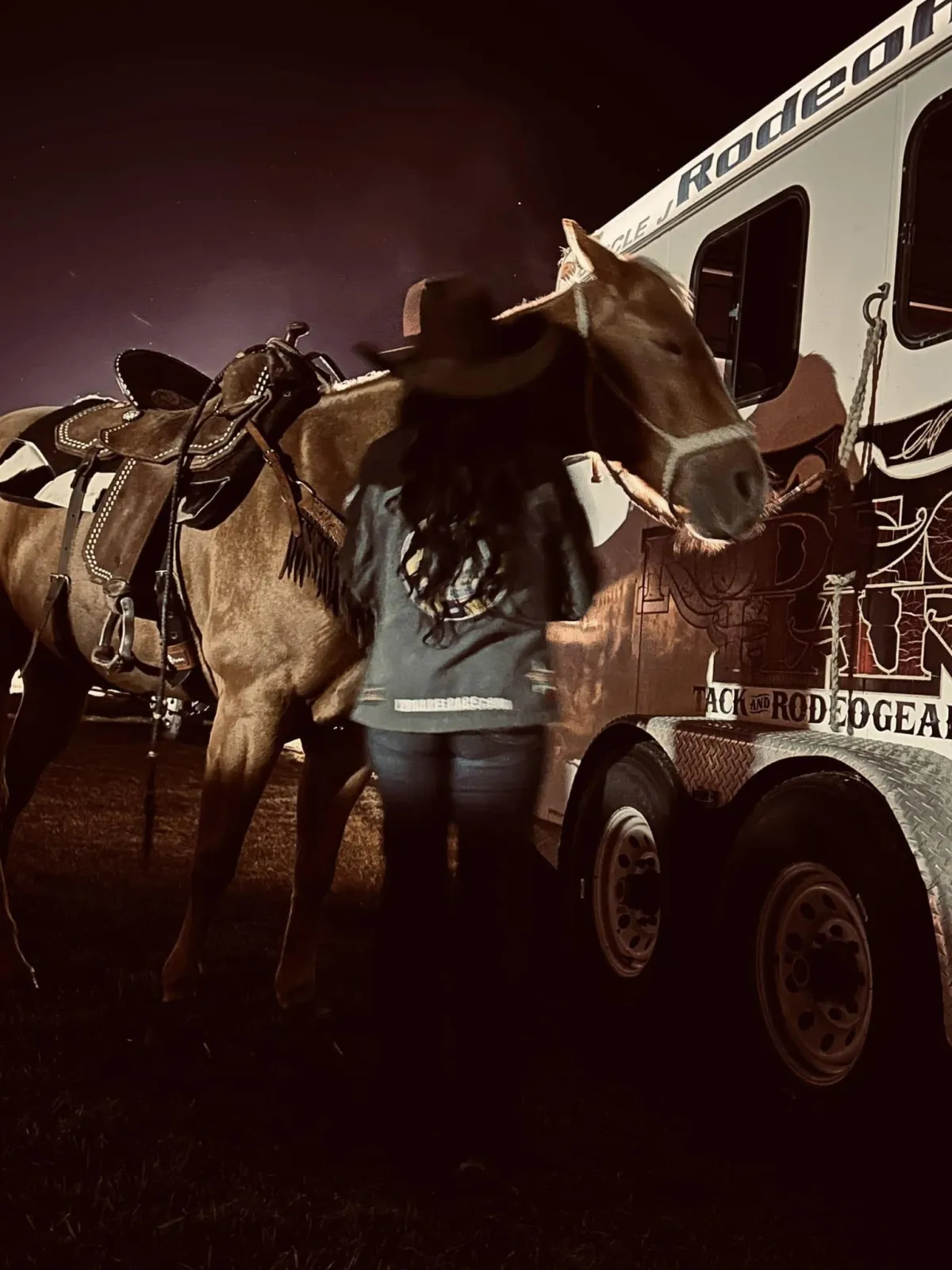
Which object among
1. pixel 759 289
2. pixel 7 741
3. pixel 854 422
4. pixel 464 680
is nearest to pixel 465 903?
pixel 464 680

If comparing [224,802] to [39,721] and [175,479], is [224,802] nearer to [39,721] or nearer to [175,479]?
[175,479]

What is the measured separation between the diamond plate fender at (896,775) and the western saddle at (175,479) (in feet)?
4.76

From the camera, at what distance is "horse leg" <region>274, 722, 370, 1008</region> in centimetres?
433

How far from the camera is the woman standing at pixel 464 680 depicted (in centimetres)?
292

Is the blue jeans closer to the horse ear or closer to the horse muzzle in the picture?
the horse muzzle

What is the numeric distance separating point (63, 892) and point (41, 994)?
1.86 meters

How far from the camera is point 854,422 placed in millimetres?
3637

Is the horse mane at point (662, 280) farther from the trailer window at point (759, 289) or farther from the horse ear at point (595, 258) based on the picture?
the trailer window at point (759, 289)

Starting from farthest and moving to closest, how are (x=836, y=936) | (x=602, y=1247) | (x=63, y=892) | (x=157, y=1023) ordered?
(x=63, y=892) → (x=157, y=1023) → (x=836, y=936) → (x=602, y=1247)

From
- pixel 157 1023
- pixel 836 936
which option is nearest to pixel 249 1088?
pixel 157 1023

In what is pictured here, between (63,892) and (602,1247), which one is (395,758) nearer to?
(602,1247)

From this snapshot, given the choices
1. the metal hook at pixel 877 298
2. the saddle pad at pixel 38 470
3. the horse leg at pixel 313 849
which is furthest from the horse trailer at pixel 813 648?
the saddle pad at pixel 38 470

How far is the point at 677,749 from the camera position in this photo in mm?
4145

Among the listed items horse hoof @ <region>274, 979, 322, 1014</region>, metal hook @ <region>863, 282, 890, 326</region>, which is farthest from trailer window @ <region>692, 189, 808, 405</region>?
horse hoof @ <region>274, 979, 322, 1014</region>
